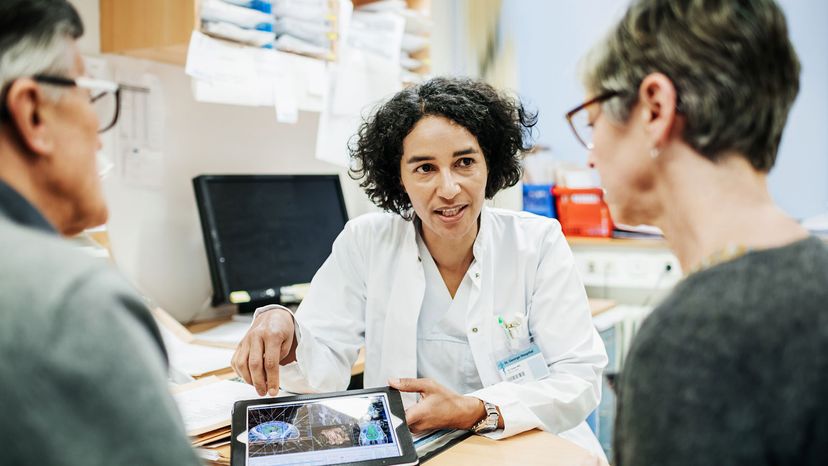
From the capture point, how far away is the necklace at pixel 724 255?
646 mm

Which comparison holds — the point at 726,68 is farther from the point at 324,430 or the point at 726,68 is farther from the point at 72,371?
the point at 324,430

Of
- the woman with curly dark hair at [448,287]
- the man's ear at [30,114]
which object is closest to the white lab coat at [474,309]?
the woman with curly dark hair at [448,287]

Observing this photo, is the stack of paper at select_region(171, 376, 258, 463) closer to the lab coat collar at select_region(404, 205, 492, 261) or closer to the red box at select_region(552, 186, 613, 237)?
the lab coat collar at select_region(404, 205, 492, 261)

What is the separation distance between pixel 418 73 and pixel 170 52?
1055 millimetres

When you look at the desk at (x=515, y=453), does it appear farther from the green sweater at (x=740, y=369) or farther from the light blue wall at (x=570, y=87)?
the light blue wall at (x=570, y=87)

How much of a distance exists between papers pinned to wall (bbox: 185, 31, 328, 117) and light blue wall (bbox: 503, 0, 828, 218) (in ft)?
3.14

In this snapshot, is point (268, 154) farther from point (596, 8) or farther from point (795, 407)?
point (795, 407)

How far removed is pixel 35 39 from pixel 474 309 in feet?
3.83

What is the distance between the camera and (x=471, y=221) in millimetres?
1637

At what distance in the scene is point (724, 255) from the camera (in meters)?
0.67

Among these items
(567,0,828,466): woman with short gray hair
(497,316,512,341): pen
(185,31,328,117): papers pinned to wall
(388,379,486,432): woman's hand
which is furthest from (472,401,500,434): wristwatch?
(185,31,328,117): papers pinned to wall

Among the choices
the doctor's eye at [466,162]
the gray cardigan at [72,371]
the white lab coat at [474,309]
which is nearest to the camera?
the gray cardigan at [72,371]

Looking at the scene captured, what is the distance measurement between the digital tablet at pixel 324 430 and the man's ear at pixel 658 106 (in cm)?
61

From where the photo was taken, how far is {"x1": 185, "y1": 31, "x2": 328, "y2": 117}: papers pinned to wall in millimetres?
1846
